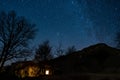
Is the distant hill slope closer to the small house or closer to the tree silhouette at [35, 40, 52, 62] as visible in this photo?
the small house

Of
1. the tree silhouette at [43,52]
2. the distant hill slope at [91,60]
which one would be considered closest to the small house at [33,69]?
the distant hill slope at [91,60]

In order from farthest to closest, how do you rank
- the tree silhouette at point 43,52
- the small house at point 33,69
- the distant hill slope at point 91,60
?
the tree silhouette at point 43,52 < the small house at point 33,69 < the distant hill slope at point 91,60

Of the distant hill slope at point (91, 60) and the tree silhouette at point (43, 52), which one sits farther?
the tree silhouette at point (43, 52)

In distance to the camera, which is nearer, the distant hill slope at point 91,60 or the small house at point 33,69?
the distant hill slope at point 91,60

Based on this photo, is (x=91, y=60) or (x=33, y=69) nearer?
(x=91, y=60)

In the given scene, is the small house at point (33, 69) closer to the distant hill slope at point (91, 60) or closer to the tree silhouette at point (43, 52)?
the distant hill slope at point (91, 60)

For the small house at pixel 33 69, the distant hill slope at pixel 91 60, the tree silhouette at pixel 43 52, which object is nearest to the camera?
the distant hill slope at pixel 91 60

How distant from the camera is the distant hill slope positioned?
4512 cm

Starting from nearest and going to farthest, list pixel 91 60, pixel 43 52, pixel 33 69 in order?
pixel 91 60 < pixel 33 69 < pixel 43 52

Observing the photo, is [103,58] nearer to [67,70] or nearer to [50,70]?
[67,70]

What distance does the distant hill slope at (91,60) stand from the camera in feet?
148

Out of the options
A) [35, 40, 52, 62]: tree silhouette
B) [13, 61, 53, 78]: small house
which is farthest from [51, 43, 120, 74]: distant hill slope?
[35, 40, 52, 62]: tree silhouette

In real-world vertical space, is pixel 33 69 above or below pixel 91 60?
below

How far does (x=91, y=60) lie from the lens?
46594 mm
